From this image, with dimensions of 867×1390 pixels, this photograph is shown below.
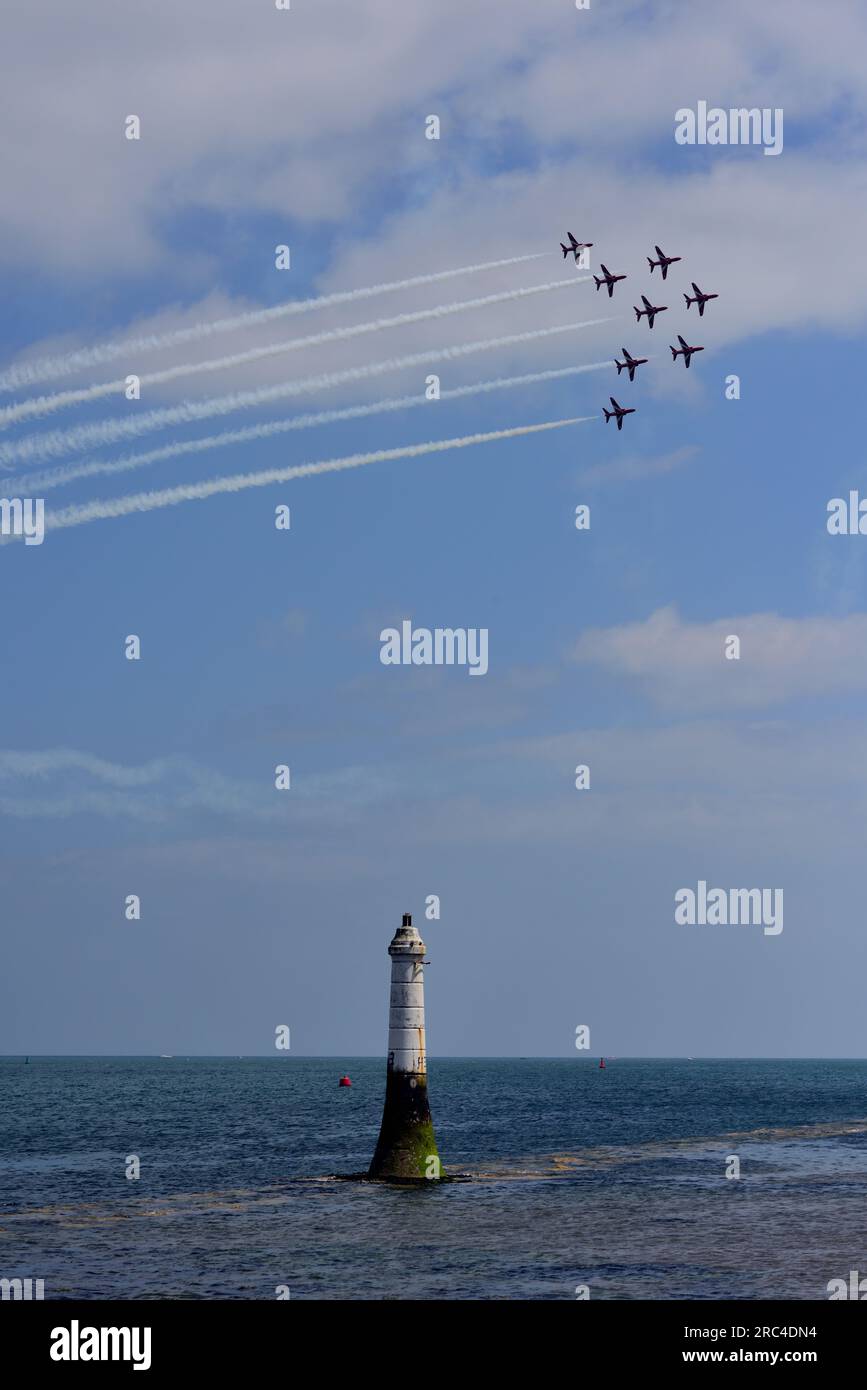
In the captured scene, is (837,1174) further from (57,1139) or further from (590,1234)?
(57,1139)

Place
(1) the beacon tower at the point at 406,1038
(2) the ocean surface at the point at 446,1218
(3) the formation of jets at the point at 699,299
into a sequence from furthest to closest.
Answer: (3) the formation of jets at the point at 699,299, (1) the beacon tower at the point at 406,1038, (2) the ocean surface at the point at 446,1218

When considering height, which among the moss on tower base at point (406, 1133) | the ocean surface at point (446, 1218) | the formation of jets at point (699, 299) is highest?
the formation of jets at point (699, 299)

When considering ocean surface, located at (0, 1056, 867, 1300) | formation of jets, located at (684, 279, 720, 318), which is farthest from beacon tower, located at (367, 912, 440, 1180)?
formation of jets, located at (684, 279, 720, 318)

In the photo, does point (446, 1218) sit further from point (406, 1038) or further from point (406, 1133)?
point (406, 1038)

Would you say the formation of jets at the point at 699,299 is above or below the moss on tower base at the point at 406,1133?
above

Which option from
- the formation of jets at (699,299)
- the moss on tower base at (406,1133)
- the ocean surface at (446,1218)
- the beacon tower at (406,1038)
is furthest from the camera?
the formation of jets at (699,299)

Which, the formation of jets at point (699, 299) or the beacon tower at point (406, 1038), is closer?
the beacon tower at point (406, 1038)

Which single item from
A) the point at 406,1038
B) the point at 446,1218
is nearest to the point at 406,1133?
the point at 446,1218

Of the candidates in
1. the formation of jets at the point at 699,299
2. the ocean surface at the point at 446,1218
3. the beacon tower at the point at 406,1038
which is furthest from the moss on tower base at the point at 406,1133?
the formation of jets at the point at 699,299

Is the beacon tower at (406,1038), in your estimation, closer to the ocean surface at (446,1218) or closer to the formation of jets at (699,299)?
the ocean surface at (446,1218)

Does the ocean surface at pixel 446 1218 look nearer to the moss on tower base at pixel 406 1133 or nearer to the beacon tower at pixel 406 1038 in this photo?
the moss on tower base at pixel 406 1133

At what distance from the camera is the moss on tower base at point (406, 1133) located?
224ft
